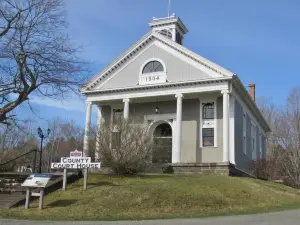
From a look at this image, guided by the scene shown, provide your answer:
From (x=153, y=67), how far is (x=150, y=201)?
1656cm

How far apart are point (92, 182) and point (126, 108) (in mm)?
11212

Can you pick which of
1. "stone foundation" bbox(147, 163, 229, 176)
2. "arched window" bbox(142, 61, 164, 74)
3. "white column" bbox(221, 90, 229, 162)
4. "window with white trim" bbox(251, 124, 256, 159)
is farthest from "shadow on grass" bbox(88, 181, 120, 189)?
"window with white trim" bbox(251, 124, 256, 159)

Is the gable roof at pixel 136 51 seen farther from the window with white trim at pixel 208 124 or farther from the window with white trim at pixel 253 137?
the window with white trim at pixel 253 137

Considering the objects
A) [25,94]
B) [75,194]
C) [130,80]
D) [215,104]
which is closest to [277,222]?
[75,194]

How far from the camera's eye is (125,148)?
20.4 metres

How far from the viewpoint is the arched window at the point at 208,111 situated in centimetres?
2947

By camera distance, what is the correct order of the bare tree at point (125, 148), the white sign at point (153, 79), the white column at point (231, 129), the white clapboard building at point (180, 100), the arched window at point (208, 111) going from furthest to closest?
the white sign at point (153, 79) → the arched window at point (208, 111) → the white clapboard building at point (180, 100) → the white column at point (231, 129) → the bare tree at point (125, 148)

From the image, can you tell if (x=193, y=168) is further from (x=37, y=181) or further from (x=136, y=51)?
(x=37, y=181)

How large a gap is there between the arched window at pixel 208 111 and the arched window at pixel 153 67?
4.31 m

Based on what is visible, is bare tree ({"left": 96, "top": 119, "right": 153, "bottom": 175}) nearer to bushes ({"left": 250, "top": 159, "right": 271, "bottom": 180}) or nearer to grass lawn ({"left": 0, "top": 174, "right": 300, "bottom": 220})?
grass lawn ({"left": 0, "top": 174, "right": 300, "bottom": 220})

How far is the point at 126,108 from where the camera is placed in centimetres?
3011

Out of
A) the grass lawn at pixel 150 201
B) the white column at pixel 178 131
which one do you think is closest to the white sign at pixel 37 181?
the grass lawn at pixel 150 201

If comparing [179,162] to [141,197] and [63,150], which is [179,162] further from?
[63,150]

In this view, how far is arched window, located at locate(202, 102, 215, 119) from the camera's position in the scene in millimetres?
29469
